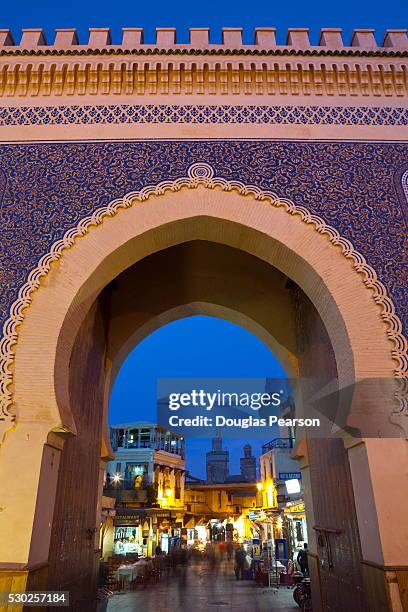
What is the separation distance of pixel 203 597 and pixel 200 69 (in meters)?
7.05

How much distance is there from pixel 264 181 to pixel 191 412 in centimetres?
175

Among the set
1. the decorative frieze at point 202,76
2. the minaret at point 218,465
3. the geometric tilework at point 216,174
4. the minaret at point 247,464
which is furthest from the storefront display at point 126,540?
the minaret at point 247,464

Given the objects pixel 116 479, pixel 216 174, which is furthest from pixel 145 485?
pixel 216 174

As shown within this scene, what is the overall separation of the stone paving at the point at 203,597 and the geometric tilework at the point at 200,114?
5.56 meters

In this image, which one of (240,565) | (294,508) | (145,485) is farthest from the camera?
(145,485)

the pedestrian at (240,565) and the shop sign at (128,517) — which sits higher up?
the shop sign at (128,517)

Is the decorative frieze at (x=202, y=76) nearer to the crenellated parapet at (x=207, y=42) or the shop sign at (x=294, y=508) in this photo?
the crenellated parapet at (x=207, y=42)

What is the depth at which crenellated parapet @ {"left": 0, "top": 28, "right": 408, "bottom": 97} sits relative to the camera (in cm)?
375

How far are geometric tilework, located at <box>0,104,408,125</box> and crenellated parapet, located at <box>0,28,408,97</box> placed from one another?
0.51 feet

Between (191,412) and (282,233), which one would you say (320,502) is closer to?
(191,412)

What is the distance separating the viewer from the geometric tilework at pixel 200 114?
366cm

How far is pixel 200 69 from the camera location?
12.3 ft

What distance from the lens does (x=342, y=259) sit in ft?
10.1

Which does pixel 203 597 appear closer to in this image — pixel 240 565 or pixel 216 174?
pixel 240 565
